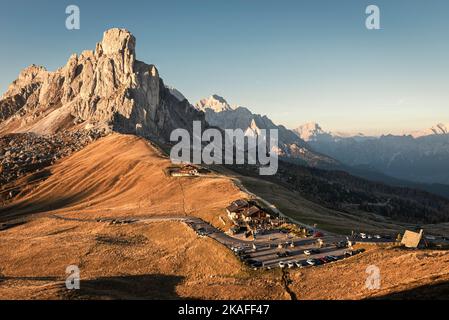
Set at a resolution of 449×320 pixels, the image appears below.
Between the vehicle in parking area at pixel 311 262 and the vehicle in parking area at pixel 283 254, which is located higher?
the vehicle in parking area at pixel 311 262

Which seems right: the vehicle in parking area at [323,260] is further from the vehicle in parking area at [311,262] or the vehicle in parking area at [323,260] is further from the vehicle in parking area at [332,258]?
the vehicle in parking area at [311,262]

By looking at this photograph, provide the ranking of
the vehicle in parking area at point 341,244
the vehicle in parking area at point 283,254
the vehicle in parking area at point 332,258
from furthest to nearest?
the vehicle in parking area at point 341,244 → the vehicle in parking area at point 283,254 → the vehicle in parking area at point 332,258

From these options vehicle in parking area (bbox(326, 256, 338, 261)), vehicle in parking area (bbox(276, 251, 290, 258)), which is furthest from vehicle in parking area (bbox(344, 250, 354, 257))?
vehicle in parking area (bbox(276, 251, 290, 258))

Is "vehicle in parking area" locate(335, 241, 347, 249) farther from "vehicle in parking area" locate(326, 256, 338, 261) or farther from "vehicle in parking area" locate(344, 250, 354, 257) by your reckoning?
"vehicle in parking area" locate(326, 256, 338, 261)

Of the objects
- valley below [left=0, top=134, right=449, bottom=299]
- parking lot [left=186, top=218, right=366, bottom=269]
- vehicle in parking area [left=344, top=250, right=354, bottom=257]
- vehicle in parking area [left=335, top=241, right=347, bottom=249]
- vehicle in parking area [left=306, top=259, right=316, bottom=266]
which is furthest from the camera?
vehicle in parking area [left=335, top=241, right=347, bottom=249]

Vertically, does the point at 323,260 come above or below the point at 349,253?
below

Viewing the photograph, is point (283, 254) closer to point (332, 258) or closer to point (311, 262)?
point (311, 262)

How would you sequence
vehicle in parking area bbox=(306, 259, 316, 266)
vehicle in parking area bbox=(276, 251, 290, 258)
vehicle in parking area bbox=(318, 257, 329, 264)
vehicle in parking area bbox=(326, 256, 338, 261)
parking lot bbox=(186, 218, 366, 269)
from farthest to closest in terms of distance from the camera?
vehicle in parking area bbox=(276, 251, 290, 258), parking lot bbox=(186, 218, 366, 269), vehicle in parking area bbox=(326, 256, 338, 261), vehicle in parking area bbox=(318, 257, 329, 264), vehicle in parking area bbox=(306, 259, 316, 266)

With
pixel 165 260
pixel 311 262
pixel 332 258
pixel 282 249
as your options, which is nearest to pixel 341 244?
pixel 332 258

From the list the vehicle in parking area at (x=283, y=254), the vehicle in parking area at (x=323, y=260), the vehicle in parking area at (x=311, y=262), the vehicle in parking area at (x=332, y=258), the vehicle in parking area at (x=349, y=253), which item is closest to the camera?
the vehicle in parking area at (x=311, y=262)

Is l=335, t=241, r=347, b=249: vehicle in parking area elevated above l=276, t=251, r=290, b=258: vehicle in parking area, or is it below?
above

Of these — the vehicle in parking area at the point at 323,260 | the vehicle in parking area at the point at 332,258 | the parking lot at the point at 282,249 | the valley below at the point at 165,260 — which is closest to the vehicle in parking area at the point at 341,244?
the parking lot at the point at 282,249

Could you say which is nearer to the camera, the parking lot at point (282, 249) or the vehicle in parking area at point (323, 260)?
the vehicle in parking area at point (323, 260)
